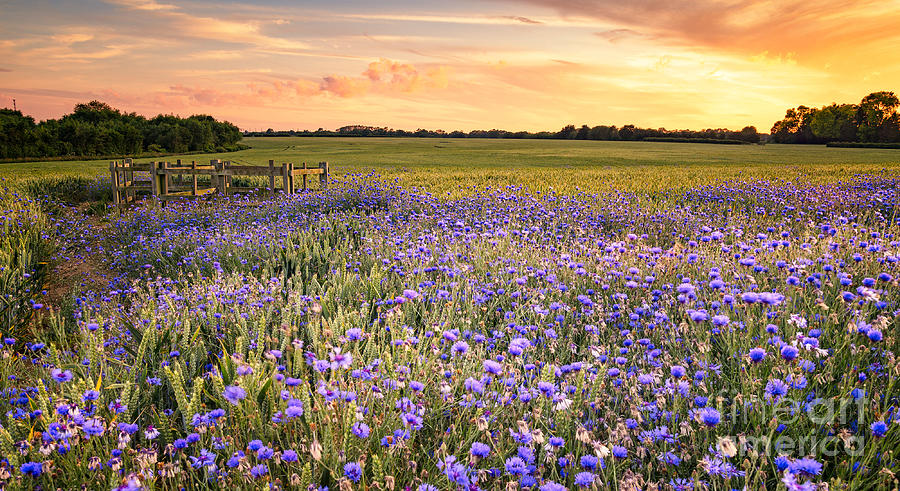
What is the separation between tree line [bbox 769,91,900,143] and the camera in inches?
3061

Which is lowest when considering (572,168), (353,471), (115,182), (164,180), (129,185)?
(353,471)

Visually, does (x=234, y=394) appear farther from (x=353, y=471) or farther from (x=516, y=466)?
(x=516, y=466)

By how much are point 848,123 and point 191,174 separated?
10198cm

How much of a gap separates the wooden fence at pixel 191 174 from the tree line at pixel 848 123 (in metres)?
88.7

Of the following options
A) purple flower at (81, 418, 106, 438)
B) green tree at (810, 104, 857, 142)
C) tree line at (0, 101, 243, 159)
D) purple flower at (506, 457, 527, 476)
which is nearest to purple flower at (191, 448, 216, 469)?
purple flower at (81, 418, 106, 438)

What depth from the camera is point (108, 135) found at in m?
50.7

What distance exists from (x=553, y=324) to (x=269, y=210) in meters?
9.31

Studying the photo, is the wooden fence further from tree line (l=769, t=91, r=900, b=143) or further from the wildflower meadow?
tree line (l=769, t=91, r=900, b=143)

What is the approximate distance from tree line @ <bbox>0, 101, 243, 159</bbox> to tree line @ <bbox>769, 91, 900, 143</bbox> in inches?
3345

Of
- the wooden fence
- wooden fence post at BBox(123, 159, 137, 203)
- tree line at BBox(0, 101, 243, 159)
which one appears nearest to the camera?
the wooden fence

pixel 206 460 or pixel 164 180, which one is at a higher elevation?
pixel 164 180

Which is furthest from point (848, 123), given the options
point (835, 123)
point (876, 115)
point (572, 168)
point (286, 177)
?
point (286, 177)

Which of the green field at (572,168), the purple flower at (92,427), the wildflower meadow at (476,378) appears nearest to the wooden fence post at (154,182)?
the green field at (572,168)

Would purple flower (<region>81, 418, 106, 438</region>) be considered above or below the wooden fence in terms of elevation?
below
